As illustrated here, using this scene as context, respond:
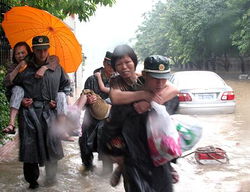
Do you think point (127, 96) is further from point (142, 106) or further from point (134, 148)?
point (134, 148)

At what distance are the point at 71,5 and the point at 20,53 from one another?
3.79 metres

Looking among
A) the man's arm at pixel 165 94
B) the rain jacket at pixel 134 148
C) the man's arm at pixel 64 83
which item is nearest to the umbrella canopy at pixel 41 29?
the man's arm at pixel 64 83

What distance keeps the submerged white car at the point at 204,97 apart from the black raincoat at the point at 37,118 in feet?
19.2

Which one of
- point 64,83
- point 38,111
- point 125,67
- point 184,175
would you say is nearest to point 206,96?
point 184,175

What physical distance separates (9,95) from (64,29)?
1113 millimetres

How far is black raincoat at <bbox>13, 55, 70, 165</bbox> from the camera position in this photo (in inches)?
190

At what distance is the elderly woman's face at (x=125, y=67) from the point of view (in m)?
3.13

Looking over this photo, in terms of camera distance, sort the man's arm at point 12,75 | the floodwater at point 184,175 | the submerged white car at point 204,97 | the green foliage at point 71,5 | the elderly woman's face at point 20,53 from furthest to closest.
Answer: the submerged white car at point 204,97 < the green foliage at point 71,5 < the floodwater at point 184,175 < the elderly woman's face at point 20,53 < the man's arm at point 12,75

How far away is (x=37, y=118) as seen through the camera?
16.0 ft

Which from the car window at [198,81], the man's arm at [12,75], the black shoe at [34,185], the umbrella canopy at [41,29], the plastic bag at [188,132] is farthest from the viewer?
the car window at [198,81]

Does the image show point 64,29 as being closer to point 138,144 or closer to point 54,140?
point 54,140

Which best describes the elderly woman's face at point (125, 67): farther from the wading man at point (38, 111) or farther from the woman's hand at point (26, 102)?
the woman's hand at point (26, 102)

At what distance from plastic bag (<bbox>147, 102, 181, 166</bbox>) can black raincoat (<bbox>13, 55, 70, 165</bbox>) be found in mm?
2335

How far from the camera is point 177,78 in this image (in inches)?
448
